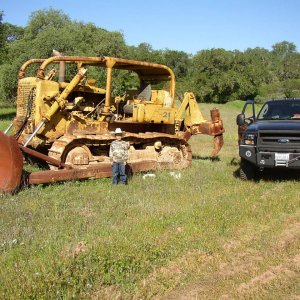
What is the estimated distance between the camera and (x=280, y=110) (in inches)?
455

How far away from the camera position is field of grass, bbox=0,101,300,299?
15.8ft

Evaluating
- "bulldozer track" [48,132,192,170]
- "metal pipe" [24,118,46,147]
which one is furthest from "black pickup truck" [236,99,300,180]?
"metal pipe" [24,118,46,147]

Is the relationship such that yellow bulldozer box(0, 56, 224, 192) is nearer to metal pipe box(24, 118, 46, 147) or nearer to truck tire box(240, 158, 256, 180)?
metal pipe box(24, 118, 46, 147)

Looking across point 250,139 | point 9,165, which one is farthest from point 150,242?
point 250,139

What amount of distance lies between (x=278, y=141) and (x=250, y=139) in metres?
0.62

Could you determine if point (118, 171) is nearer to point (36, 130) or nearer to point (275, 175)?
point (36, 130)

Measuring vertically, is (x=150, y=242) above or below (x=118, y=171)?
below

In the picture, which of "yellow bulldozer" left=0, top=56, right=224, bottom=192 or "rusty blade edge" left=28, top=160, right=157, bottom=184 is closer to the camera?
"rusty blade edge" left=28, top=160, right=157, bottom=184

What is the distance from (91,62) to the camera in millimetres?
11062

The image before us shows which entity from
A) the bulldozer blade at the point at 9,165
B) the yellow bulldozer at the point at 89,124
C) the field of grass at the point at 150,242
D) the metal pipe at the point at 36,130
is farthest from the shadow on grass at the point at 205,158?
the bulldozer blade at the point at 9,165

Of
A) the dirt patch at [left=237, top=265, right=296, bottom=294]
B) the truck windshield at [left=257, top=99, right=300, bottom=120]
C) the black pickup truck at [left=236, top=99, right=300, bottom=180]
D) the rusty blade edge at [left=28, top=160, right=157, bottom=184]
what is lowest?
the dirt patch at [left=237, top=265, right=296, bottom=294]

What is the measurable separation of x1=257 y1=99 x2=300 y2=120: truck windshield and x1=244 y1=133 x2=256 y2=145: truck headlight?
141cm

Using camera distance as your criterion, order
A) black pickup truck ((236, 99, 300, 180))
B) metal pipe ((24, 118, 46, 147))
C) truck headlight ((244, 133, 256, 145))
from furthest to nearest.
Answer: truck headlight ((244, 133, 256, 145)) → metal pipe ((24, 118, 46, 147)) → black pickup truck ((236, 99, 300, 180))

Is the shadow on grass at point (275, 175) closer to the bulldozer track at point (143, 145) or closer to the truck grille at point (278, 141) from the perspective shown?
the truck grille at point (278, 141)
